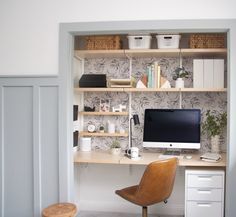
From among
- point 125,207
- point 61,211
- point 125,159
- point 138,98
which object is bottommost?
point 125,207

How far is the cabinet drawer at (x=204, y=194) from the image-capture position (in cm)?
272

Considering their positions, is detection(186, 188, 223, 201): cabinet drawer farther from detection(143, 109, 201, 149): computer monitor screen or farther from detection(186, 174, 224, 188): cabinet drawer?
detection(143, 109, 201, 149): computer monitor screen

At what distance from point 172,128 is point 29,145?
4.98 feet

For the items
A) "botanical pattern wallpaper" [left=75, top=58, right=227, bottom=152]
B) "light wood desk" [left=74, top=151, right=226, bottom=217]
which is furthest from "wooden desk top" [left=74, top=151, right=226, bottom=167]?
"botanical pattern wallpaper" [left=75, top=58, right=227, bottom=152]

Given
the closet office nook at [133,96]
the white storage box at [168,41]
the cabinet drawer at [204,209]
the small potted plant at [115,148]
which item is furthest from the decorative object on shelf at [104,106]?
the cabinet drawer at [204,209]

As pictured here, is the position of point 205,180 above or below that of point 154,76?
below

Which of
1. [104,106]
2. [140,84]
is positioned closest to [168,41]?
[140,84]

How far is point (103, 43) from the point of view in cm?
309

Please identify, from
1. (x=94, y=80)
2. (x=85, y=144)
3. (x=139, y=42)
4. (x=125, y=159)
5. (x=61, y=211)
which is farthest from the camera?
(x=85, y=144)

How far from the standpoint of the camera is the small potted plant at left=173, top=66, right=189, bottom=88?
3.07m

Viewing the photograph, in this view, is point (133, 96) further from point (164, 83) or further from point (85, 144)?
point (85, 144)

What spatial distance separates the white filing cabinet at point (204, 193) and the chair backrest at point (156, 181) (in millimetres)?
327

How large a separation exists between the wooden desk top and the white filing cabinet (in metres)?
0.09

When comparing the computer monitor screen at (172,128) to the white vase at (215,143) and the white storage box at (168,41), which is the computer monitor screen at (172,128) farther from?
the white storage box at (168,41)
